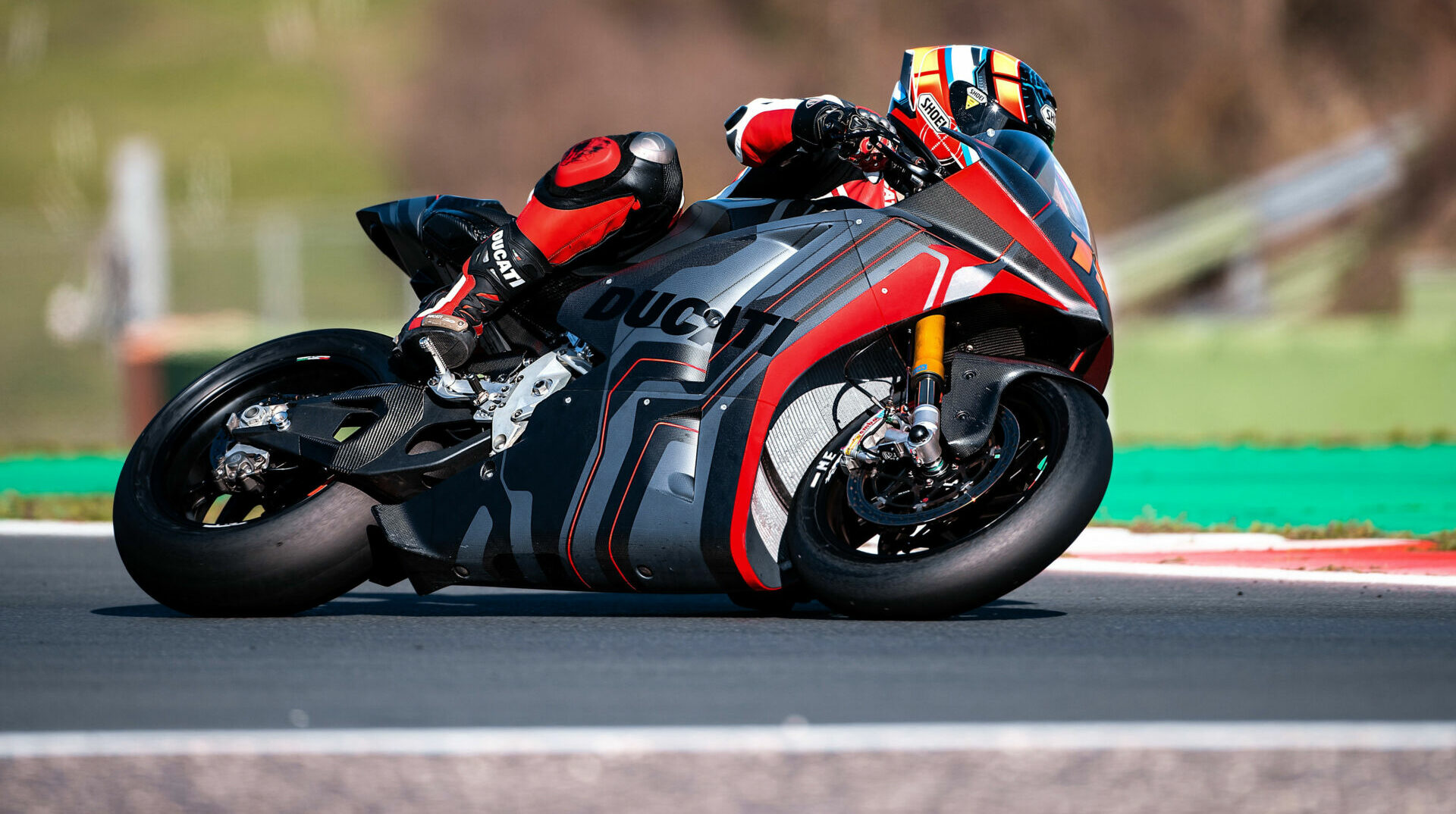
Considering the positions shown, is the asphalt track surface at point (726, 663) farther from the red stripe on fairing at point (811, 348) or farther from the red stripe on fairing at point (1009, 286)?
the red stripe on fairing at point (1009, 286)

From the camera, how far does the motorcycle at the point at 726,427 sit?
15.0 feet

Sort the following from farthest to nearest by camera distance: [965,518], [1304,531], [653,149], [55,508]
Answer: [55,508], [1304,531], [653,149], [965,518]

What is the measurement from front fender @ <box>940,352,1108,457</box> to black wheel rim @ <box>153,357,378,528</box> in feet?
5.41

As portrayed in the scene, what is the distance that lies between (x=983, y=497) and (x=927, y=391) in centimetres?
31

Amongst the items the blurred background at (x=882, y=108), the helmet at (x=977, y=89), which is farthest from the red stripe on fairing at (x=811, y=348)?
the blurred background at (x=882, y=108)

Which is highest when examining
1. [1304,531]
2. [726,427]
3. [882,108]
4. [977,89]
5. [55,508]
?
[882,108]

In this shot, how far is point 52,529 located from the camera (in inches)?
311

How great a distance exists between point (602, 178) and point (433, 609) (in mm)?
1357

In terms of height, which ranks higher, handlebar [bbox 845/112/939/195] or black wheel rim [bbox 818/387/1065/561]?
handlebar [bbox 845/112/939/195]

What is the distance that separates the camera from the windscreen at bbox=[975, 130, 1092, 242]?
489 cm

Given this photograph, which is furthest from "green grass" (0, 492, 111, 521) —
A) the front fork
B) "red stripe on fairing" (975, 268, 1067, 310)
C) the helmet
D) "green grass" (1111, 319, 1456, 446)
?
"green grass" (1111, 319, 1456, 446)

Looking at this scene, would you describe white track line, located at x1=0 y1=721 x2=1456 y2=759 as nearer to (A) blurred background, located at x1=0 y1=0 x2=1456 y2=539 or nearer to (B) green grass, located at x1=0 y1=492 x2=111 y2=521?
(A) blurred background, located at x1=0 y1=0 x2=1456 y2=539

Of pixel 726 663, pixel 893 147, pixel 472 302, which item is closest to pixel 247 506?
pixel 472 302

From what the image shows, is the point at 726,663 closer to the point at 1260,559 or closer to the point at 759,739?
the point at 759,739
